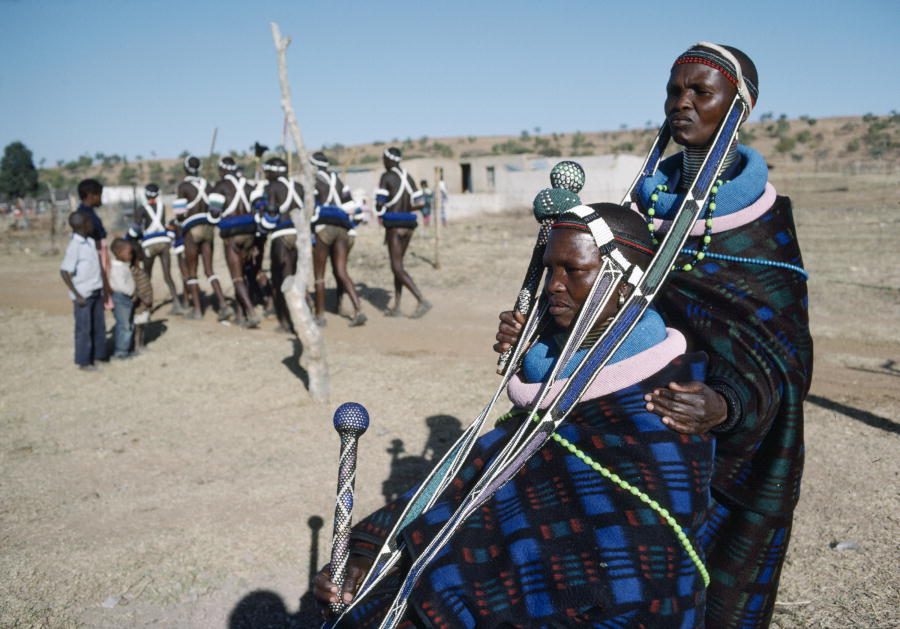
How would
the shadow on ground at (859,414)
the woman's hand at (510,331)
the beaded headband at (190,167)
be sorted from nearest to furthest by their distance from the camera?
the woman's hand at (510,331), the shadow on ground at (859,414), the beaded headband at (190,167)

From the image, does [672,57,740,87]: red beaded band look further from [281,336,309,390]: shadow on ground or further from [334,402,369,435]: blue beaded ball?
[281,336,309,390]: shadow on ground

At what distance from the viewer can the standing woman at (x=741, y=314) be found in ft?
7.54

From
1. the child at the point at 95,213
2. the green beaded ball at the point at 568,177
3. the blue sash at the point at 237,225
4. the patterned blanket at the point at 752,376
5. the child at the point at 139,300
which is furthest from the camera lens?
the blue sash at the point at 237,225

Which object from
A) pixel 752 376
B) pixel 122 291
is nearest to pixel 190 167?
pixel 122 291

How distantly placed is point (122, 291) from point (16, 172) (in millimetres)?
45018

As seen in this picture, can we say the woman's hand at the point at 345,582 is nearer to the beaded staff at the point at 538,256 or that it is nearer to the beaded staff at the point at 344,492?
the beaded staff at the point at 344,492

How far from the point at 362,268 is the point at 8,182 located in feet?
132

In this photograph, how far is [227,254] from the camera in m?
9.64

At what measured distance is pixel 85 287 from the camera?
24.6 ft

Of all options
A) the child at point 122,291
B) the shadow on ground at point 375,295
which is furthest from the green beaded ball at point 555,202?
the shadow on ground at point 375,295

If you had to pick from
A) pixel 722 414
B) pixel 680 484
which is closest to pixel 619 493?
pixel 680 484

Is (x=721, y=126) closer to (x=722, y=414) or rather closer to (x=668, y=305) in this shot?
(x=668, y=305)

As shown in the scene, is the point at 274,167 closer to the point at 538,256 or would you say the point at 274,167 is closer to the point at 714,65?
the point at 538,256

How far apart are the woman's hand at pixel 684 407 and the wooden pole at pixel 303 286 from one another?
182 inches
